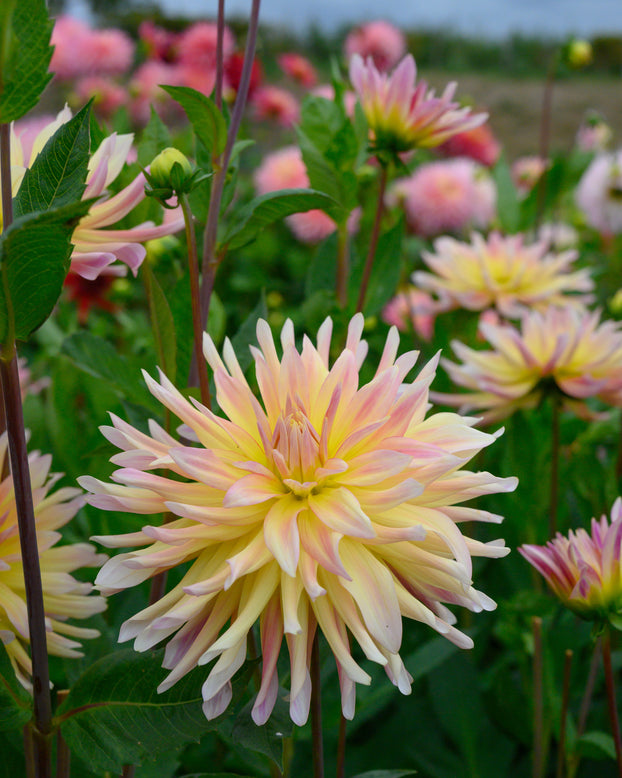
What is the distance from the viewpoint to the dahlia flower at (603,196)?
1898mm

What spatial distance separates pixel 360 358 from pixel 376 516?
0.11m

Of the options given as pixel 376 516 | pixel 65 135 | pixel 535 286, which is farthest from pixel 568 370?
pixel 65 135

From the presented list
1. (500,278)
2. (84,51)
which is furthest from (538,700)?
(84,51)

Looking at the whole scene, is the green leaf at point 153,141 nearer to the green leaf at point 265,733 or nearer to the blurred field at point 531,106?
the green leaf at point 265,733

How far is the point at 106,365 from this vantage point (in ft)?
2.35

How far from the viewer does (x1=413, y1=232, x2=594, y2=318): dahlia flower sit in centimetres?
121

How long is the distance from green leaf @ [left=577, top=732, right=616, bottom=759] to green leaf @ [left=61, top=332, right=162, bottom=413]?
0.51 metres

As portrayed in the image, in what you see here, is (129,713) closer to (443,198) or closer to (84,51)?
(443,198)

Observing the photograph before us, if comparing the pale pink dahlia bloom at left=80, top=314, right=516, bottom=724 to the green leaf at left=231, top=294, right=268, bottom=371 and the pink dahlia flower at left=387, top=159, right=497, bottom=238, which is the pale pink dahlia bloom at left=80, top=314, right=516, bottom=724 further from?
the pink dahlia flower at left=387, top=159, right=497, bottom=238

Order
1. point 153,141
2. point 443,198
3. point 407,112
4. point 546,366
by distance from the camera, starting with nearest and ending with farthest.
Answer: point 153,141 < point 407,112 < point 546,366 < point 443,198

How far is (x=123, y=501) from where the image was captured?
0.43m

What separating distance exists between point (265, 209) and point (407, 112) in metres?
0.28

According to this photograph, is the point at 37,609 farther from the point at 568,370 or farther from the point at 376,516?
the point at 568,370

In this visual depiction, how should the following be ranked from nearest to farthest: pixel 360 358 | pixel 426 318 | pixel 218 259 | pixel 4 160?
1. pixel 4 160
2. pixel 360 358
3. pixel 218 259
4. pixel 426 318
